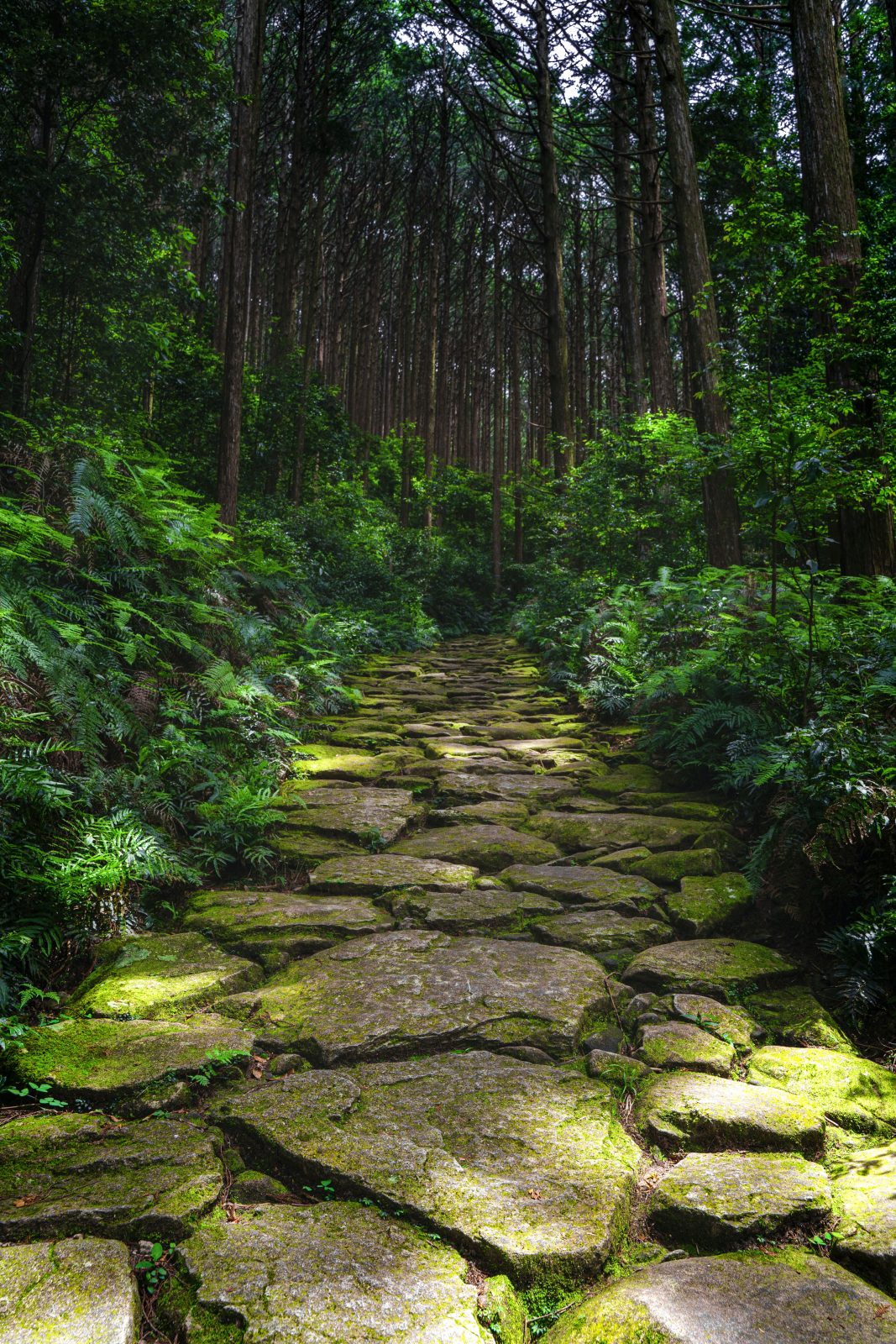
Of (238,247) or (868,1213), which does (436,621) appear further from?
(868,1213)

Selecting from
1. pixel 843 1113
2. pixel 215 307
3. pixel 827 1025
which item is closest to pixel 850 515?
pixel 827 1025

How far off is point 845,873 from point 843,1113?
1100 millimetres

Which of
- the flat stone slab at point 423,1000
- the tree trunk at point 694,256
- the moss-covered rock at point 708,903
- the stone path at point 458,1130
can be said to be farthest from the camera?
the tree trunk at point 694,256

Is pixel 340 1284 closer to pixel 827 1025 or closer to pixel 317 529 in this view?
pixel 827 1025

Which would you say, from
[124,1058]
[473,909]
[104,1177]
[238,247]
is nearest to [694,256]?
[238,247]

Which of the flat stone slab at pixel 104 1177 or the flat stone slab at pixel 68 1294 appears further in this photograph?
the flat stone slab at pixel 104 1177

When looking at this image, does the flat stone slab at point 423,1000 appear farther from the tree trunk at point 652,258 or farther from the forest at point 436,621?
the tree trunk at point 652,258

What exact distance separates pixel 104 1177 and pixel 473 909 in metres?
2.00

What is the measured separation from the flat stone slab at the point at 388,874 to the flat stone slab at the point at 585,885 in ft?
0.89

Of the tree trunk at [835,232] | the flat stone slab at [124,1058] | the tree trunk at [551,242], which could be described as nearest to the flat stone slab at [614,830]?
the flat stone slab at [124,1058]

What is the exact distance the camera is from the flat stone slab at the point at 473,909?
3.46 meters

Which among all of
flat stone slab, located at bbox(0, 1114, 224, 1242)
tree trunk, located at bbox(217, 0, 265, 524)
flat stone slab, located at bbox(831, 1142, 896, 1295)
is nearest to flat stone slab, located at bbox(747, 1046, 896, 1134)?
flat stone slab, located at bbox(831, 1142, 896, 1295)

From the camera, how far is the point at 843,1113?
213 cm

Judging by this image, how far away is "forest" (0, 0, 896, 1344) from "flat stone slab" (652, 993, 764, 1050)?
0.02 meters
